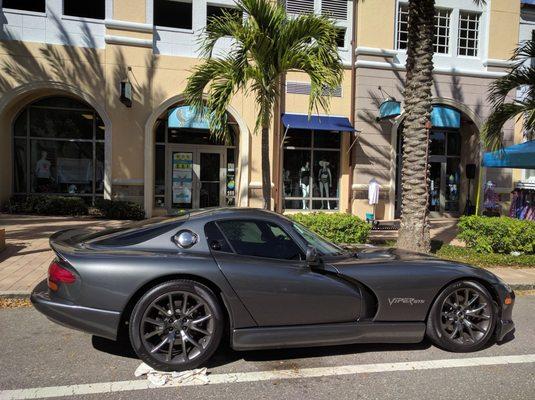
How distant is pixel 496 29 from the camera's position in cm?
1636

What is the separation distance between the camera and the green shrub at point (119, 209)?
13.2 meters

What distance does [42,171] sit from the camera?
15.0m

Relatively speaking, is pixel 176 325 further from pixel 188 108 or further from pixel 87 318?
pixel 188 108

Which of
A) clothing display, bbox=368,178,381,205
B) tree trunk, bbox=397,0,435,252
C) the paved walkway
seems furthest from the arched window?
tree trunk, bbox=397,0,435,252

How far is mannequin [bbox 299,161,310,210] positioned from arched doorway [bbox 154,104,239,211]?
2323 millimetres

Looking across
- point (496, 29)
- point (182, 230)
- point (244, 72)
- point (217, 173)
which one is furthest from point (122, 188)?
point (496, 29)

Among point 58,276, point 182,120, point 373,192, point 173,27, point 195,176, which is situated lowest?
point 58,276

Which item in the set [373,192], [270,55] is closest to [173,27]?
[270,55]

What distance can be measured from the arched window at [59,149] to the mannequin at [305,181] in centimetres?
685

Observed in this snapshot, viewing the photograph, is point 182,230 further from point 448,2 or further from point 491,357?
point 448,2

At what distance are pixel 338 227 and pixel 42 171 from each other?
11.0m

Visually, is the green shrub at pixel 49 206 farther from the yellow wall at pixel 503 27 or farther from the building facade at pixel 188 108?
the yellow wall at pixel 503 27

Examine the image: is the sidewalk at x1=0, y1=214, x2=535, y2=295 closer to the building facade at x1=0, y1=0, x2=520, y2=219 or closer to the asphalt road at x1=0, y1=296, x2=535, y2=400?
the asphalt road at x1=0, y1=296, x2=535, y2=400

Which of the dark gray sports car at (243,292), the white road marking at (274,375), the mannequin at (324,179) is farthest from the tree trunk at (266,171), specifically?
the mannequin at (324,179)
